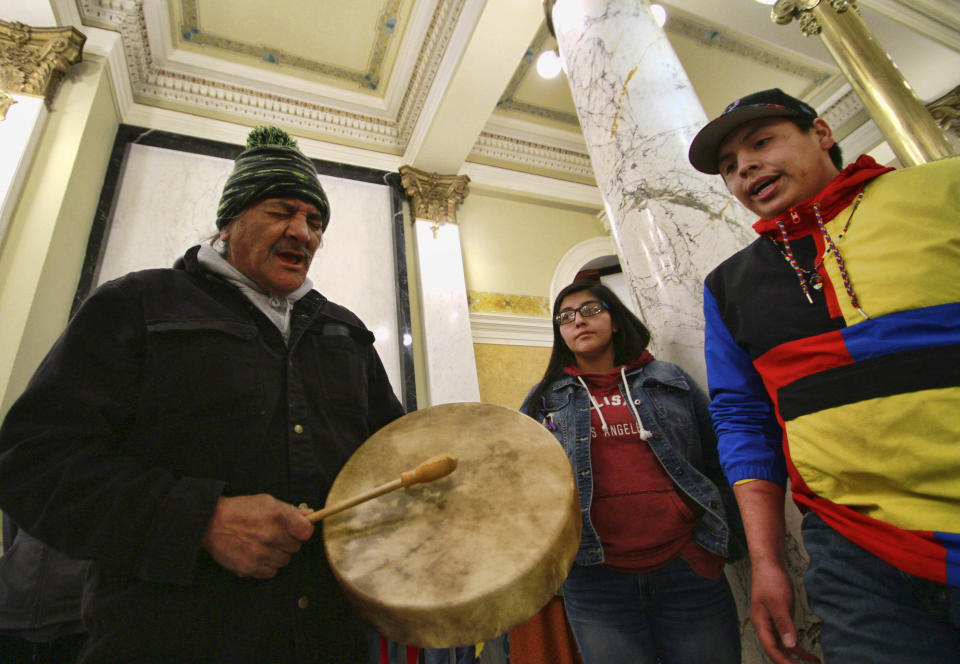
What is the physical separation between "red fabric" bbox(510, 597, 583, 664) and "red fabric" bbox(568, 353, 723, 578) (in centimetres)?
56

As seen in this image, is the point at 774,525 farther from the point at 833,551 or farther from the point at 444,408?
the point at 444,408

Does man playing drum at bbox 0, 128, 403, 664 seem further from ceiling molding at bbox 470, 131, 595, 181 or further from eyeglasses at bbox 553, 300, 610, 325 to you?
ceiling molding at bbox 470, 131, 595, 181

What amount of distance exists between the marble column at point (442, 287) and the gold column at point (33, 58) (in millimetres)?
2853

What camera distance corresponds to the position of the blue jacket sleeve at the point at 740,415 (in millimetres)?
1118

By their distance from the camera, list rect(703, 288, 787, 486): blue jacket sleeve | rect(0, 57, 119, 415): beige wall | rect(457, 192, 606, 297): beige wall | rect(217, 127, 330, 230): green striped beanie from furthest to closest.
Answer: rect(457, 192, 606, 297): beige wall
rect(0, 57, 119, 415): beige wall
rect(217, 127, 330, 230): green striped beanie
rect(703, 288, 787, 486): blue jacket sleeve

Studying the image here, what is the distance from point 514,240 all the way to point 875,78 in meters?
3.39

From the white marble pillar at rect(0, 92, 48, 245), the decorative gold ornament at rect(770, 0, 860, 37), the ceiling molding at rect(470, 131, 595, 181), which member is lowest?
the white marble pillar at rect(0, 92, 48, 245)

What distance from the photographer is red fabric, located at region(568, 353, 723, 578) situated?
1349 millimetres

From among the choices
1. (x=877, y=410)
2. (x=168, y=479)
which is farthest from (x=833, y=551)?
(x=168, y=479)

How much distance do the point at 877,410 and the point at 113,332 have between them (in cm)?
156

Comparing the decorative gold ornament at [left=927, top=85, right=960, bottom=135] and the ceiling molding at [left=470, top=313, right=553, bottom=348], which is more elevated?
the decorative gold ornament at [left=927, top=85, right=960, bottom=135]

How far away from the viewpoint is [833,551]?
2.96 feet

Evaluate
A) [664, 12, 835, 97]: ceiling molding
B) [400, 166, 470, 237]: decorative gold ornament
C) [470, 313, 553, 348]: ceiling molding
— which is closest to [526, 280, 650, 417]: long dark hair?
[470, 313, 553, 348]: ceiling molding

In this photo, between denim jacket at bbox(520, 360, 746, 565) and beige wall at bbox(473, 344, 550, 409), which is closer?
denim jacket at bbox(520, 360, 746, 565)
